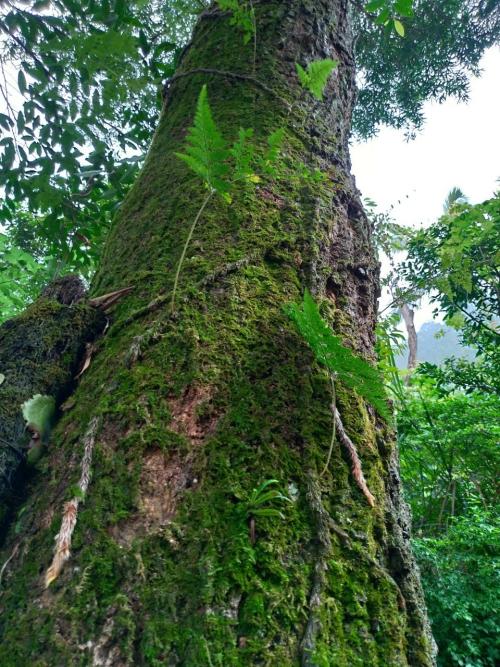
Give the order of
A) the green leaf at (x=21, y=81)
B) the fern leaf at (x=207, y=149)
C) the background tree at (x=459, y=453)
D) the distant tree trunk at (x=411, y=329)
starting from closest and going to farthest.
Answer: the fern leaf at (x=207, y=149) → the green leaf at (x=21, y=81) → the background tree at (x=459, y=453) → the distant tree trunk at (x=411, y=329)

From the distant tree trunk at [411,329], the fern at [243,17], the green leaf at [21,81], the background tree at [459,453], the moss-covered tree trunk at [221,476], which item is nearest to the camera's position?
the moss-covered tree trunk at [221,476]

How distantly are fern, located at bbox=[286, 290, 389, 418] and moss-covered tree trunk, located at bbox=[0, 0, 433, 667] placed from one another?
0.06 m

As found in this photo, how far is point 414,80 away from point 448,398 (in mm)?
5737

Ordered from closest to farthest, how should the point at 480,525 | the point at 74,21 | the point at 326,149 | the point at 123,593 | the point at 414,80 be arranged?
the point at 123,593 → the point at 326,149 → the point at 74,21 → the point at 480,525 → the point at 414,80

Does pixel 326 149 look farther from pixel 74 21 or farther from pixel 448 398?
pixel 448 398

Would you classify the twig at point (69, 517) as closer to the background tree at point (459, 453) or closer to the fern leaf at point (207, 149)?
the fern leaf at point (207, 149)

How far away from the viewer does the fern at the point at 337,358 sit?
35.3 inches

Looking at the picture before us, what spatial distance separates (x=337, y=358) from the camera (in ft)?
2.99

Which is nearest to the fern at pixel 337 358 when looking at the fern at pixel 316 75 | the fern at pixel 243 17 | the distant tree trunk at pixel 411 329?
the fern at pixel 316 75

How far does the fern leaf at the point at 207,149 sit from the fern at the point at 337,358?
46 cm

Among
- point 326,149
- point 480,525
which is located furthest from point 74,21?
point 480,525

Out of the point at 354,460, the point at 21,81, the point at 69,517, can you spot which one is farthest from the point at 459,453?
the point at 21,81

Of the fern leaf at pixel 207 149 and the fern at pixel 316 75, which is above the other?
the fern at pixel 316 75

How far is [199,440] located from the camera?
0.85 m
